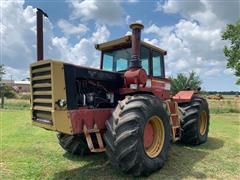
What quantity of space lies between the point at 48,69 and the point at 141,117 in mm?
1939

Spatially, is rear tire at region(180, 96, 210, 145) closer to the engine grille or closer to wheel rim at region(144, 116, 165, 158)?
wheel rim at region(144, 116, 165, 158)

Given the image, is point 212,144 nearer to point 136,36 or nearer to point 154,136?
point 154,136

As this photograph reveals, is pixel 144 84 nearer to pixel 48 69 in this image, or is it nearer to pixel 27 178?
pixel 48 69

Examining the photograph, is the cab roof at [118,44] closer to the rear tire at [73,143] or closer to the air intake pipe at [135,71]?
the air intake pipe at [135,71]

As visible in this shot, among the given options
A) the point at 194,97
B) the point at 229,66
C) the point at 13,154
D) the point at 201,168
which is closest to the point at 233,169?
the point at 201,168

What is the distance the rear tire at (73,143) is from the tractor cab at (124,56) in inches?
74.9

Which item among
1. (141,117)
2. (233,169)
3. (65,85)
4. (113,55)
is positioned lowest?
(233,169)

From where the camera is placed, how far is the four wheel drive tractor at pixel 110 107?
18.4ft

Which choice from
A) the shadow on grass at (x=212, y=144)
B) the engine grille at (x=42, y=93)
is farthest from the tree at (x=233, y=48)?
the engine grille at (x=42, y=93)

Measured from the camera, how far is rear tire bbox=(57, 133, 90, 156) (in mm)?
7266

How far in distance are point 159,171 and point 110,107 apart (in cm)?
171

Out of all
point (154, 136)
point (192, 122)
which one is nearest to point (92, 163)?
point (154, 136)

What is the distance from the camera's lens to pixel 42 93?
5.98 metres

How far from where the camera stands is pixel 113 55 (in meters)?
7.80
